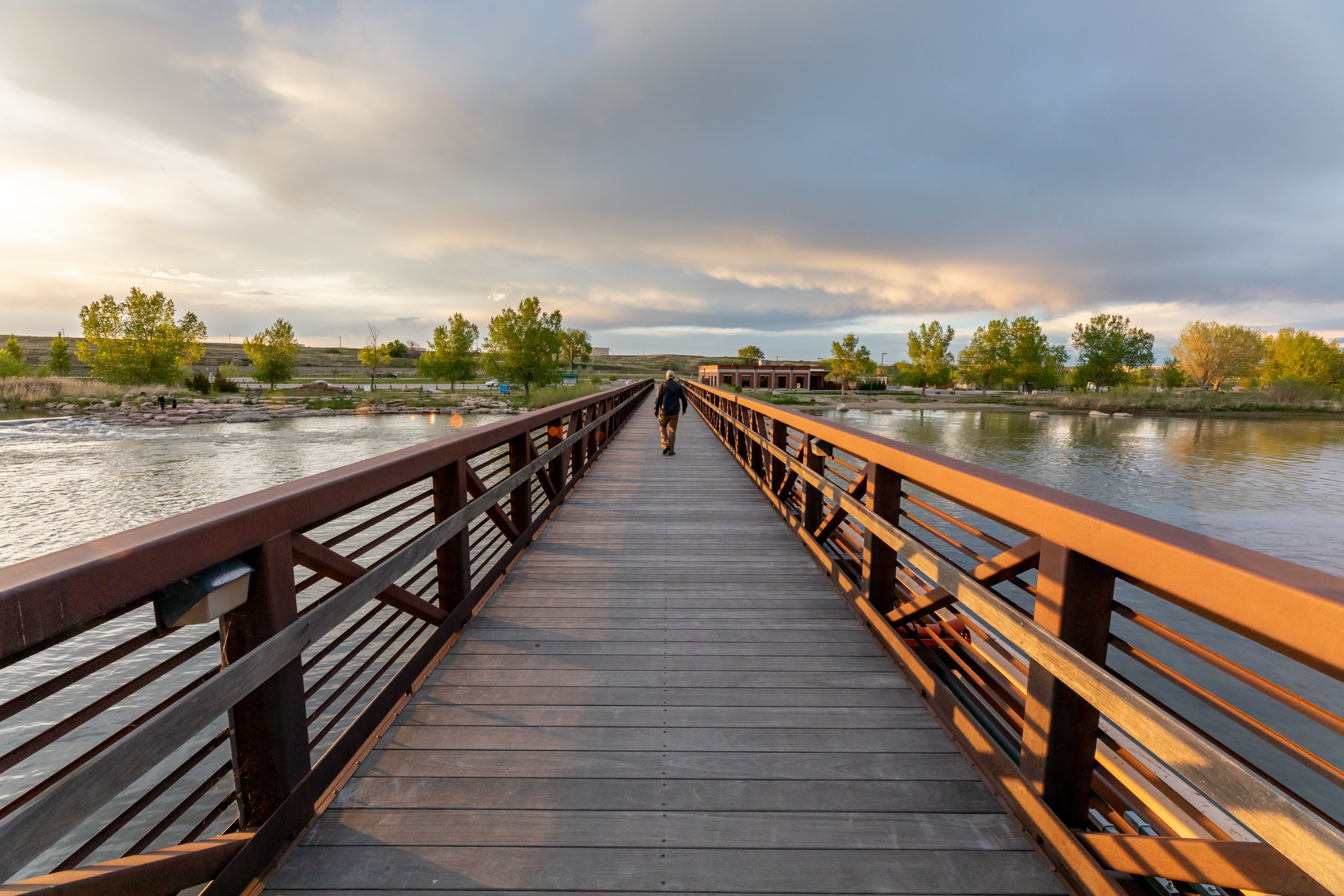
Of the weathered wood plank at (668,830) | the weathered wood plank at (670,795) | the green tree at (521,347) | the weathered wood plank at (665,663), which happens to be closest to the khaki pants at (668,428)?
the weathered wood plank at (665,663)

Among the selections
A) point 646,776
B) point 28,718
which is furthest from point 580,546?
point 28,718

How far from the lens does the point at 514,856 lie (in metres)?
2.02

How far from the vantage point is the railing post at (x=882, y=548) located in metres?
3.34

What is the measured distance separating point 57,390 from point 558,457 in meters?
59.8

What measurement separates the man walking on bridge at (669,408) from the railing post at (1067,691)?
9149mm

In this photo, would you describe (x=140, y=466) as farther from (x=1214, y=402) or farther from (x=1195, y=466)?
(x=1214, y=402)

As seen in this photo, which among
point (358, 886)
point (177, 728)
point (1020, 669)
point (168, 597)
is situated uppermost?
point (168, 597)

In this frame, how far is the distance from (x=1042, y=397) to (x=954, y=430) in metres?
40.8

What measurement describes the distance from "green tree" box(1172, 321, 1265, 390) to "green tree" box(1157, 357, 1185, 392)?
32.1ft

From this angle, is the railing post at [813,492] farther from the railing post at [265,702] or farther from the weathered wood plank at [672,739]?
the railing post at [265,702]

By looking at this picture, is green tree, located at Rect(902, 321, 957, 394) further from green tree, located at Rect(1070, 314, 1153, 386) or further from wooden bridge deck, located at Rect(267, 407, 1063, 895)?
wooden bridge deck, located at Rect(267, 407, 1063, 895)

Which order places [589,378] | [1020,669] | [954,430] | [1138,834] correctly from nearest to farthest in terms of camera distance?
[1138,834] → [1020,669] → [954,430] → [589,378]

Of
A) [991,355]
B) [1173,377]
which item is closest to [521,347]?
[991,355]

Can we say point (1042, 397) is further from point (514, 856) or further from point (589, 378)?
point (514, 856)
